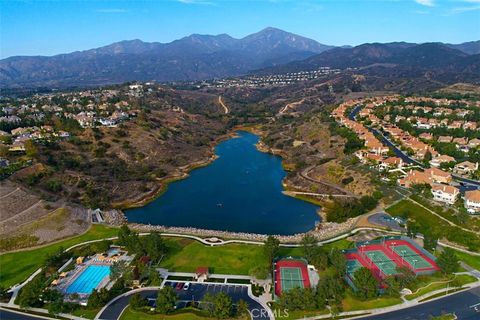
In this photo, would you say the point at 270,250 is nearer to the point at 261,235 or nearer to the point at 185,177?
the point at 261,235

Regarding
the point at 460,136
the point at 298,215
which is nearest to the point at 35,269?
the point at 298,215

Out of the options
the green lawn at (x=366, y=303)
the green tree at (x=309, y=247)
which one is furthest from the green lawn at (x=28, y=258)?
the green lawn at (x=366, y=303)

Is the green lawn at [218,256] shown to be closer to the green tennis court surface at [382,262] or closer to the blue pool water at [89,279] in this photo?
Result: the green tennis court surface at [382,262]

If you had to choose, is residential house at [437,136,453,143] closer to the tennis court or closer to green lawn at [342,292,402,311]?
the tennis court

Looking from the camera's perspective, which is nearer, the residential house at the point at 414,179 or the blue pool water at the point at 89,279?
the blue pool water at the point at 89,279

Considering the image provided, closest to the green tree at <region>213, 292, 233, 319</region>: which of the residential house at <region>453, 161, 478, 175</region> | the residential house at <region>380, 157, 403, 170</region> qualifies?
the residential house at <region>380, 157, 403, 170</region>

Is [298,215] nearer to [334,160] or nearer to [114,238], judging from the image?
[334,160]

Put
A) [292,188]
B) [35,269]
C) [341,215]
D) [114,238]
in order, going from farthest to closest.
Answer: [292,188], [341,215], [114,238], [35,269]
